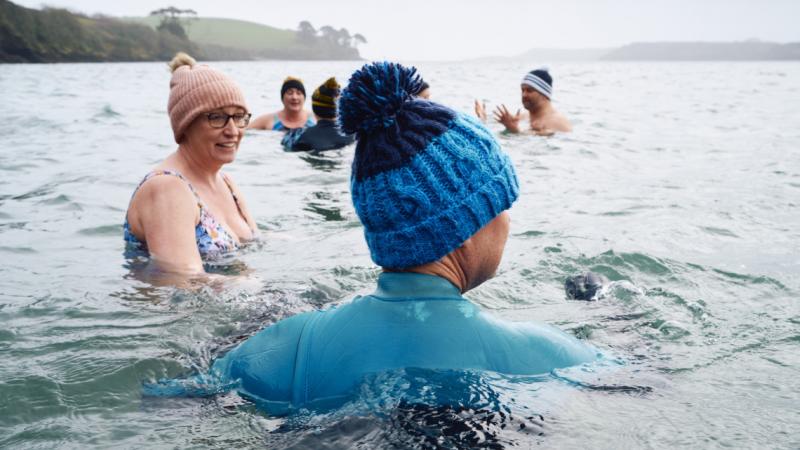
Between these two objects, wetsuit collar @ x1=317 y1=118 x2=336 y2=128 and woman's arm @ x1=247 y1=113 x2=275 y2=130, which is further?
woman's arm @ x1=247 y1=113 x2=275 y2=130

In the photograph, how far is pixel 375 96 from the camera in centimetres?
197

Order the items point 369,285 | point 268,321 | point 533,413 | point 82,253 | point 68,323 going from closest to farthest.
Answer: point 533,413
point 268,321
point 68,323
point 369,285
point 82,253

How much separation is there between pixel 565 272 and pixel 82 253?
3.87m

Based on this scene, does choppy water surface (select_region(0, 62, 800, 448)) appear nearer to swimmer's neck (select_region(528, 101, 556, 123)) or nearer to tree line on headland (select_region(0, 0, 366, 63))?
swimmer's neck (select_region(528, 101, 556, 123))

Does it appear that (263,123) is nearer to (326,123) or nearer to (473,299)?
(326,123)

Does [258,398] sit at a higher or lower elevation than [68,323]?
higher

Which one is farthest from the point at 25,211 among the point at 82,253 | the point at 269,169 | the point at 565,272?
the point at 565,272

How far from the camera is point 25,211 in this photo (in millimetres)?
6957

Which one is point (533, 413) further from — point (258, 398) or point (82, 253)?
point (82, 253)

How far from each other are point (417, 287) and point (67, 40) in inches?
2544

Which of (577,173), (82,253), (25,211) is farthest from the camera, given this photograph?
(577,173)

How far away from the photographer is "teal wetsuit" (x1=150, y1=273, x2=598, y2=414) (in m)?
2.01

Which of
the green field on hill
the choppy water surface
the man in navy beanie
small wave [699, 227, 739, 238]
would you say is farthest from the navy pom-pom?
the green field on hill

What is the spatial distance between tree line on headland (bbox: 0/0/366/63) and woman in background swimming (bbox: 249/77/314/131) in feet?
133
